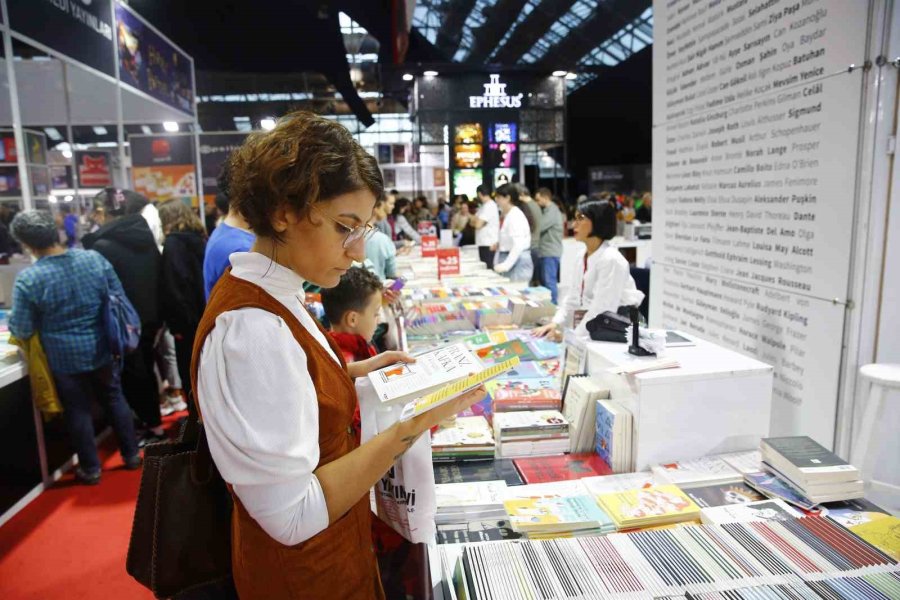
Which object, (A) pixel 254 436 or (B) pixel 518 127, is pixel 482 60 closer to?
(B) pixel 518 127

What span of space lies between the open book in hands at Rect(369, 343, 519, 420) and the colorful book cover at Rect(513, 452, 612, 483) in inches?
26.8

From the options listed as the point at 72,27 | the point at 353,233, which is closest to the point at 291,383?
the point at 353,233

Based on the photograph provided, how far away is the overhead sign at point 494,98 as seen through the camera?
1061cm

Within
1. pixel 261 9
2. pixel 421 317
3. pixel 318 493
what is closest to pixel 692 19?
pixel 421 317

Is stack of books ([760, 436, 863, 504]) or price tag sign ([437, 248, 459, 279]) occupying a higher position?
price tag sign ([437, 248, 459, 279])

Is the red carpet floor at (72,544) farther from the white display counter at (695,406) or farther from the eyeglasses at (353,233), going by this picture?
the eyeglasses at (353,233)

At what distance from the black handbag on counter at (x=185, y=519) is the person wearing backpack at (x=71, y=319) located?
8.90ft

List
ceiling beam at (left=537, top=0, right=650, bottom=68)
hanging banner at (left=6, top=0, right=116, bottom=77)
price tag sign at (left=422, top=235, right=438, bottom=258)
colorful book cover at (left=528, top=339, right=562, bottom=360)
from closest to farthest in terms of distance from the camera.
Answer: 1. colorful book cover at (left=528, top=339, right=562, bottom=360)
2. hanging banner at (left=6, top=0, right=116, bottom=77)
3. price tag sign at (left=422, top=235, right=438, bottom=258)
4. ceiling beam at (left=537, top=0, right=650, bottom=68)

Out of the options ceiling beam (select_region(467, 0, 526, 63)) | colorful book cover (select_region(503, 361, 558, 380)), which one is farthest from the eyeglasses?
ceiling beam (select_region(467, 0, 526, 63))

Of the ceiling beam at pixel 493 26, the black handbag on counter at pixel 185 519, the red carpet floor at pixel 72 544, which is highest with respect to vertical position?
the ceiling beam at pixel 493 26

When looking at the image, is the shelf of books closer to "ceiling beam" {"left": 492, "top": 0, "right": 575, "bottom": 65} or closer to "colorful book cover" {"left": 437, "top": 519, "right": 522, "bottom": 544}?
"colorful book cover" {"left": 437, "top": 519, "right": 522, "bottom": 544}

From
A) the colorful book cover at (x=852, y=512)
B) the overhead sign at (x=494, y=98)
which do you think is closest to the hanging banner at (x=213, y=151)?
A: the overhead sign at (x=494, y=98)

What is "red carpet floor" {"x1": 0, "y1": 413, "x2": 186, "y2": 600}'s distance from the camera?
2.61 m

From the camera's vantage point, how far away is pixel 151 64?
18.9 ft
